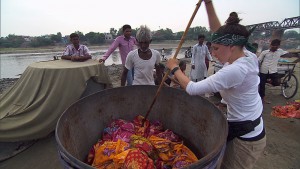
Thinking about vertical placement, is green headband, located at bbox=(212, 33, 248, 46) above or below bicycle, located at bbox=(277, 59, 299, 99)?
above

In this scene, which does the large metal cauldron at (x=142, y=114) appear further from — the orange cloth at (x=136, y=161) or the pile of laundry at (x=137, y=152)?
the orange cloth at (x=136, y=161)

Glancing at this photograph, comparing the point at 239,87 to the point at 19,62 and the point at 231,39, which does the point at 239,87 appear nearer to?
the point at 231,39

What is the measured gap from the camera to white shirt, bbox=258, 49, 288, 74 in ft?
16.4

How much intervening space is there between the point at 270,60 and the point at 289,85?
4.88 feet

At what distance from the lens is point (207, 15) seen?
2158 mm

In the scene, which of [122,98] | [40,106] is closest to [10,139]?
[40,106]

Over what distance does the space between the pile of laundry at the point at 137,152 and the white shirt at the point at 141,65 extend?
770 mm

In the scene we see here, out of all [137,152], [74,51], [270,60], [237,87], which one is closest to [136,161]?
[137,152]

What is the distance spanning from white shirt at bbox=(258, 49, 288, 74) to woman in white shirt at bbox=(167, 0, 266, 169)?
4.14m

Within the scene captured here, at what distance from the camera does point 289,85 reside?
5879mm

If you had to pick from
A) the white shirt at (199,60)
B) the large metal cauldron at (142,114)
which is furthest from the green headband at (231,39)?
the white shirt at (199,60)

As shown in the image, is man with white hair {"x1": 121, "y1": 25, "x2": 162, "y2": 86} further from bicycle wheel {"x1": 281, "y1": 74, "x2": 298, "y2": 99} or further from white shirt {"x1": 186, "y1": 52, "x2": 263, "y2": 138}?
bicycle wheel {"x1": 281, "y1": 74, "x2": 298, "y2": 99}

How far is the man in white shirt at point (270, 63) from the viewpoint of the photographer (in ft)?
16.3

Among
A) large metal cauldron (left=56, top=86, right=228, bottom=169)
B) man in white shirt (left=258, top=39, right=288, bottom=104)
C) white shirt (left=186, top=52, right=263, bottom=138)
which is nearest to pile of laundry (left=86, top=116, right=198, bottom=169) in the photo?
large metal cauldron (left=56, top=86, right=228, bottom=169)
